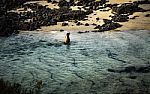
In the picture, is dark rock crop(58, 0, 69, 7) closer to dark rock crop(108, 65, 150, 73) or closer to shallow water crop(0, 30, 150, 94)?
shallow water crop(0, 30, 150, 94)

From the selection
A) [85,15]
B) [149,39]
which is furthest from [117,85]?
[85,15]

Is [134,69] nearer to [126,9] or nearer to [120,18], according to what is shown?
[120,18]

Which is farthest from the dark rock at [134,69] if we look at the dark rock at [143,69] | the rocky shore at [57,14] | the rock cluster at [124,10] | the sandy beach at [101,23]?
the rock cluster at [124,10]

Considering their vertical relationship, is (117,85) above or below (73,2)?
below

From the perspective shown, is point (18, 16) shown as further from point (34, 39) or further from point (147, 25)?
point (147, 25)

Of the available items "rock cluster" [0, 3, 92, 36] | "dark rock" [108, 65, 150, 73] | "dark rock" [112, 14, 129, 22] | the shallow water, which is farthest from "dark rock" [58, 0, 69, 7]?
"dark rock" [108, 65, 150, 73]

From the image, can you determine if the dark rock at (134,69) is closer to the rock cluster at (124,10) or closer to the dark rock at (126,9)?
the rock cluster at (124,10)

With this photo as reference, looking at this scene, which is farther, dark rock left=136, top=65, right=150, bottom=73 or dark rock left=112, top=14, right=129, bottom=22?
dark rock left=112, top=14, right=129, bottom=22
